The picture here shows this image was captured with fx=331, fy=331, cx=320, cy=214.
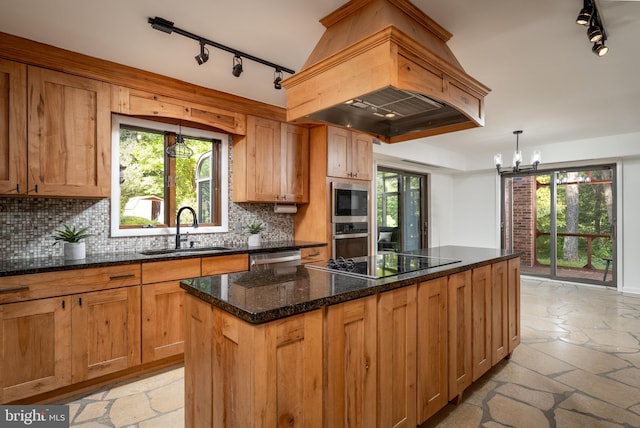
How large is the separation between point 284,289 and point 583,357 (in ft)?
10.2

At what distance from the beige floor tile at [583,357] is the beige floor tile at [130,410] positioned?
3384 millimetres

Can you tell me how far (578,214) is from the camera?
19.6 ft

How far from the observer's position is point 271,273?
191 centimetres

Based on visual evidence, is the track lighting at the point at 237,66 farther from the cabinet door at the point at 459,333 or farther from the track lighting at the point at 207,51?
the cabinet door at the point at 459,333

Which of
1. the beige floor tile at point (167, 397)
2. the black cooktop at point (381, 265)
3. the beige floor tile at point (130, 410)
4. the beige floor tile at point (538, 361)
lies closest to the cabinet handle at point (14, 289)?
the beige floor tile at point (130, 410)

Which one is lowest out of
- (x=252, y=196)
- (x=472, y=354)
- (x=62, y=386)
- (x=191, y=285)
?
(x=62, y=386)

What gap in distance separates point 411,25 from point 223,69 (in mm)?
1657

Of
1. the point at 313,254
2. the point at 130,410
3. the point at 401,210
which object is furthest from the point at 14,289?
the point at 401,210

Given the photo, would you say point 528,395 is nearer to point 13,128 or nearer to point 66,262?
point 66,262

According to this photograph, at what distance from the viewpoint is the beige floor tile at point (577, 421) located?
205 centimetres

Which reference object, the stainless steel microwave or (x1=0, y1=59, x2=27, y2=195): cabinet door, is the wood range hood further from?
(x1=0, y1=59, x2=27, y2=195): cabinet door

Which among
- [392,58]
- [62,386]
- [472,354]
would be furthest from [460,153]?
[62,386]

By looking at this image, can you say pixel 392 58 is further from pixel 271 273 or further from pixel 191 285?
pixel 191 285

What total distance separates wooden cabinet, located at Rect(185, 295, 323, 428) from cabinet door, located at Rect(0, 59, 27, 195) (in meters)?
1.93
